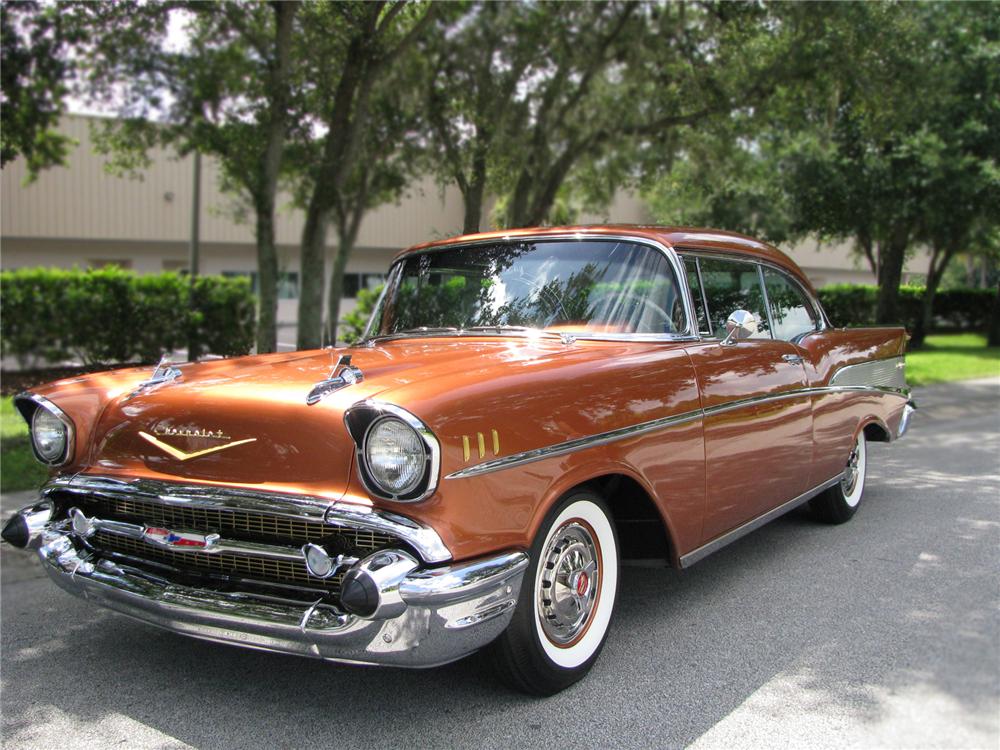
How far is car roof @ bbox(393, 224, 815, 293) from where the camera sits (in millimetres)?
4012

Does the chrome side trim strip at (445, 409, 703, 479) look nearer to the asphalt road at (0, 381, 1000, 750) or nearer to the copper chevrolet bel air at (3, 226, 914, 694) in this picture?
the copper chevrolet bel air at (3, 226, 914, 694)

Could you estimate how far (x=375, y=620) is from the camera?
2492 millimetres

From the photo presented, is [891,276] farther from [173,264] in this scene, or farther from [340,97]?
[173,264]

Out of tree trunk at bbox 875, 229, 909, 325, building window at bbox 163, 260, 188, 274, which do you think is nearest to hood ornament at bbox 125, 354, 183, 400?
tree trunk at bbox 875, 229, 909, 325

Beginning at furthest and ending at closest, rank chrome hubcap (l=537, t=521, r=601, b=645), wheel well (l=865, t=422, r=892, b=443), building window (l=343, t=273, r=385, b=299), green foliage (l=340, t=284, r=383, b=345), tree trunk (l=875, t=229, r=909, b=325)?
1. building window (l=343, t=273, r=385, b=299)
2. tree trunk (l=875, t=229, r=909, b=325)
3. green foliage (l=340, t=284, r=383, b=345)
4. wheel well (l=865, t=422, r=892, b=443)
5. chrome hubcap (l=537, t=521, r=601, b=645)

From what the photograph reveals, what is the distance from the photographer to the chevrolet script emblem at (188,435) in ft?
9.48

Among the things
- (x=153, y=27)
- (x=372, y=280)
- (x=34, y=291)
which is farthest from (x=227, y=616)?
(x=372, y=280)

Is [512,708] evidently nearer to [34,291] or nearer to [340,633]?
[340,633]

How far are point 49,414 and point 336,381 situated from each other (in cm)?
137

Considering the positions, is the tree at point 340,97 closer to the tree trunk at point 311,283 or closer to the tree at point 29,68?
the tree trunk at point 311,283

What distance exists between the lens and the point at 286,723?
2.89 meters

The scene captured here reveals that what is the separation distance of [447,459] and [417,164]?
1340 centimetres

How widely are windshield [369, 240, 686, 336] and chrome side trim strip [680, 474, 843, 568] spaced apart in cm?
98

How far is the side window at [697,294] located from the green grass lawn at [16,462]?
4160 millimetres
